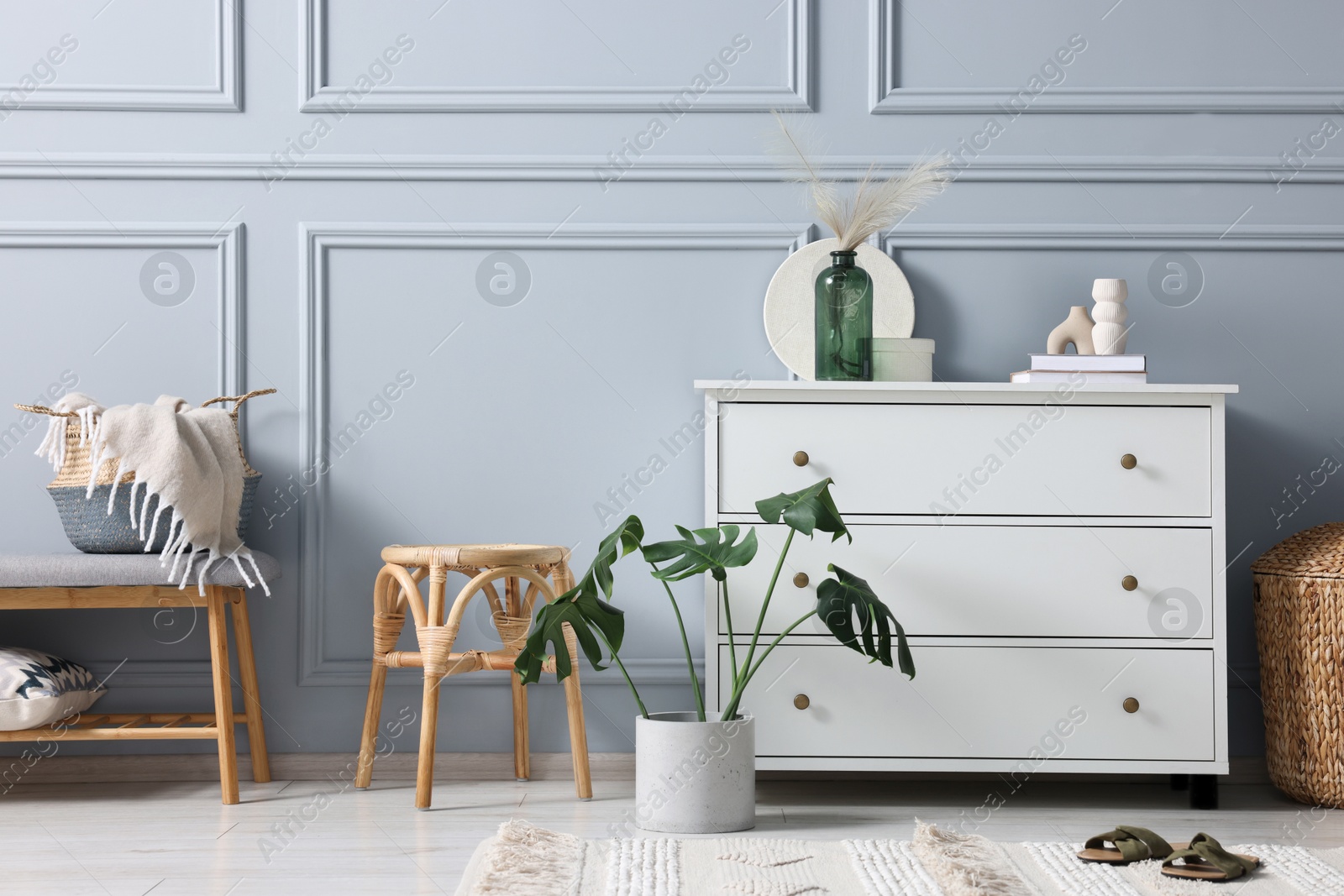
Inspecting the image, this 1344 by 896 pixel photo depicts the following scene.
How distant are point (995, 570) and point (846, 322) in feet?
1.90

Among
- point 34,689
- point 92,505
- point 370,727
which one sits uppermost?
point 92,505

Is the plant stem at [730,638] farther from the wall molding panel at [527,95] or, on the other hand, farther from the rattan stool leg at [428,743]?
the wall molding panel at [527,95]

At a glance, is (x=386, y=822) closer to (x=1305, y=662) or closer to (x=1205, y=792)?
(x=1205, y=792)

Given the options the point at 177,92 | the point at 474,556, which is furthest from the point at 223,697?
the point at 177,92

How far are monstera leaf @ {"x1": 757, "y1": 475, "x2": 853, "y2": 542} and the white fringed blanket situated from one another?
3.34 feet

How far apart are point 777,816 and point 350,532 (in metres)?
1.11

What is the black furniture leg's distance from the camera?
6.47ft

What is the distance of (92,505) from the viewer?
201 cm

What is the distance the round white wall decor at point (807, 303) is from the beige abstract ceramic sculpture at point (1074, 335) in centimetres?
30

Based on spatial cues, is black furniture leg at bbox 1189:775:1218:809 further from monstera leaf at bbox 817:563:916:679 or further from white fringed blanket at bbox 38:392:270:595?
white fringed blanket at bbox 38:392:270:595

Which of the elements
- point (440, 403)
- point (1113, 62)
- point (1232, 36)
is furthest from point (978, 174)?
point (440, 403)

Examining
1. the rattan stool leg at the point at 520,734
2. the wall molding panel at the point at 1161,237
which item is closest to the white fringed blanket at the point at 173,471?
the rattan stool leg at the point at 520,734

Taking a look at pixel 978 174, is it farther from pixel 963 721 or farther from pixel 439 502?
pixel 439 502

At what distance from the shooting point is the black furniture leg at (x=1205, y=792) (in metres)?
1.97
